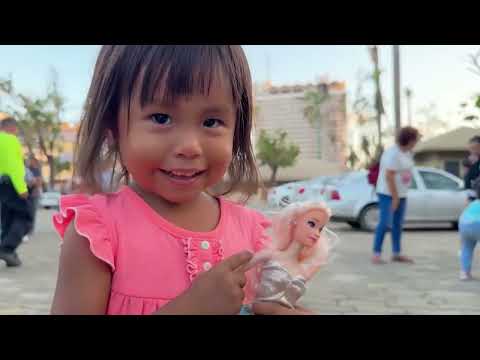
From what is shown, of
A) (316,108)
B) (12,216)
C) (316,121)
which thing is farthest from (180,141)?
(316,108)

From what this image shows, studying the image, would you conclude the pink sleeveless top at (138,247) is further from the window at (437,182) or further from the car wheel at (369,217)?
the window at (437,182)

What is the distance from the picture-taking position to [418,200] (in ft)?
29.8

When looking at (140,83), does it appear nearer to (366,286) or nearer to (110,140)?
(110,140)

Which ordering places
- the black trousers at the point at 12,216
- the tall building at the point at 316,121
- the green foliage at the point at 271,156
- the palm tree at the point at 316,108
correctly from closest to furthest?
1. the green foliage at the point at 271,156
2. the black trousers at the point at 12,216
3. the tall building at the point at 316,121
4. the palm tree at the point at 316,108

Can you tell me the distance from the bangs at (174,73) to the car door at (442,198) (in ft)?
28.7

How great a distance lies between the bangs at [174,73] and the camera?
0.93 m

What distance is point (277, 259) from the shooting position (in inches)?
39.2

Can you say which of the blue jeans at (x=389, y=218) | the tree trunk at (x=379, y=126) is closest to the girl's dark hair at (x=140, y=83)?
the blue jeans at (x=389, y=218)

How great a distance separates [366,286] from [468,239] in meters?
1.03

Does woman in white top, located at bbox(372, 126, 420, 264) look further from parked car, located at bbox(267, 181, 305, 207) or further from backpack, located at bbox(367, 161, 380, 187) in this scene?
parked car, located at bbox(267, 181, 305, 207)
